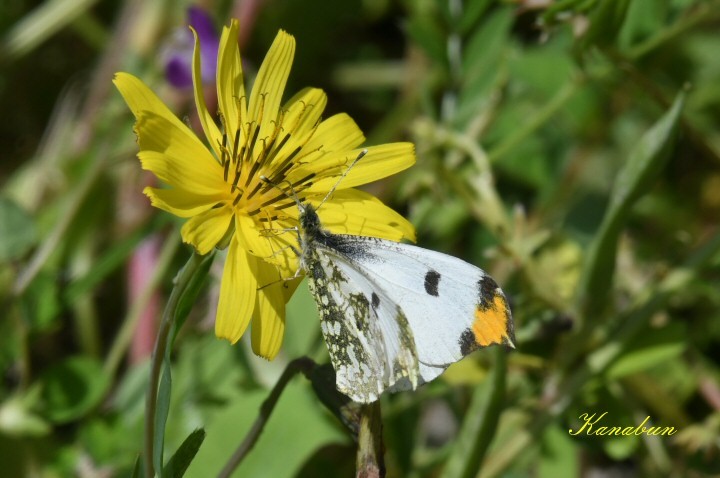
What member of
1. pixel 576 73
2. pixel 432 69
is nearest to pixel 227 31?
pixel 576 73

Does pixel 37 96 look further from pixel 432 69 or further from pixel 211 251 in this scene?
pixel 211 251

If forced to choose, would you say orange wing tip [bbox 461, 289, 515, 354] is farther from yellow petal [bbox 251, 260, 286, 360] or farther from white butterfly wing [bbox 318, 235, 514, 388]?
yellow petal [bbox 251, 260, 286, 360]

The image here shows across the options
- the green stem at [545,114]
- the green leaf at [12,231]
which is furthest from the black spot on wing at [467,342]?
the green leaf at [12,231]

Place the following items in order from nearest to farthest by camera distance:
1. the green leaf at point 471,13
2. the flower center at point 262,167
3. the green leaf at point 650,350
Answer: the flower center at point 262,167
the green leaf at point 650,350
the green leaf at point 471,13

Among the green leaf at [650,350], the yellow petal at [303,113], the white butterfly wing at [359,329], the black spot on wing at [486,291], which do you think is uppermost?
the yellow petal at [303,113]

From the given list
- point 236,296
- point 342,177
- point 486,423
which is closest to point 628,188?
point 486,423

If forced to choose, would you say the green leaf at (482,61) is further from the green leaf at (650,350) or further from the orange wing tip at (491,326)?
the orange wing tip at (491,326)
